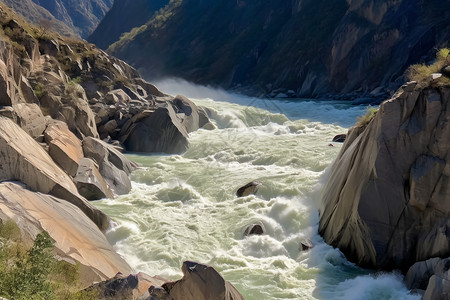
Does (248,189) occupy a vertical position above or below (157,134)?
above

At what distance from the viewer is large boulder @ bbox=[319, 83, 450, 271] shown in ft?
36.8

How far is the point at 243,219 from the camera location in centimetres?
1561

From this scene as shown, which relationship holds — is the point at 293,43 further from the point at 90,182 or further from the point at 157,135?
the point at 90,182

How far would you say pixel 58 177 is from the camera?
14.6 m

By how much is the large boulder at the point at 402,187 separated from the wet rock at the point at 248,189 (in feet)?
17.4

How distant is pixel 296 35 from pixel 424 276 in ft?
182

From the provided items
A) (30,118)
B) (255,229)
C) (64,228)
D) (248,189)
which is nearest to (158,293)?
(64,228)

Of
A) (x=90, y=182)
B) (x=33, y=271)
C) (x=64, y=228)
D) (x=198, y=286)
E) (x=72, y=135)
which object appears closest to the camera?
(x=33, y=271)

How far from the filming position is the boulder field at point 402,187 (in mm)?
11195

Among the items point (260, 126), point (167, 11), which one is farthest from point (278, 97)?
point (167, 11)

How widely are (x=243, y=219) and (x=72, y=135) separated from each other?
8595 millimetres

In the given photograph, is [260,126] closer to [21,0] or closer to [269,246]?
[269,246]

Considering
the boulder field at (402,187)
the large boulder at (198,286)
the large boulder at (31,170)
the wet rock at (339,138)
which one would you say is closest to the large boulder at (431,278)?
the boulder field at (402,187)

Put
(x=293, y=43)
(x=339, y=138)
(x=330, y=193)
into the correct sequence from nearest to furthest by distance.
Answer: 1. (x=330, y=193)
2. (x=339, y=138)
3. (x=293, y=43)
